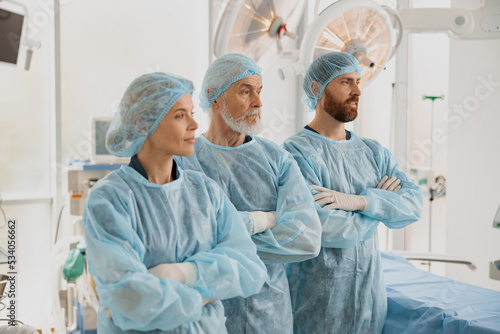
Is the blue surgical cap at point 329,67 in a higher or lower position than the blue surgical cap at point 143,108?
higher

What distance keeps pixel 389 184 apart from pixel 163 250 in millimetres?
1112

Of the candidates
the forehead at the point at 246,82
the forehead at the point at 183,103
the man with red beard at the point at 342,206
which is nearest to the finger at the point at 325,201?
the man with red beard at the point at 342,206

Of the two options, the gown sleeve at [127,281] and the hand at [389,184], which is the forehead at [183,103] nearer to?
the gown sleeve at [127,281]

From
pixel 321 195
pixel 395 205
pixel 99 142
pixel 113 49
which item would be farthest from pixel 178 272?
pixel 113 49

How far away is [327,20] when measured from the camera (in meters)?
2.13

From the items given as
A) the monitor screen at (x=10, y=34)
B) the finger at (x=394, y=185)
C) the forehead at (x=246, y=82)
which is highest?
the monitor screen at (x=10, y=34)

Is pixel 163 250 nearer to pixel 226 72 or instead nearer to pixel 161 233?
pixel 161 233

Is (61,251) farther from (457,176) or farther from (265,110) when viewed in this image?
(457,176)

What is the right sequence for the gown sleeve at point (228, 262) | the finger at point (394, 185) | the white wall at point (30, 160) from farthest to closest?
the white wall at point (30, 160) → the finger at point (394, 185) → the gown sleeve at point (228, 262)

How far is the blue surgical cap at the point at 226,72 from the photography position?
1.75 meters

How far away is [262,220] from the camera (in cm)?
164

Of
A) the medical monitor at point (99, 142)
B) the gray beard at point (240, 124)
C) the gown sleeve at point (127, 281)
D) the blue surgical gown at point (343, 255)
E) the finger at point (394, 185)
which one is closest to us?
the gown sleeve at point (127, 281)

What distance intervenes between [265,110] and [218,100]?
2.96 m

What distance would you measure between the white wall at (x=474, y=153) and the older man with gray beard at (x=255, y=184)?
2.16 metres
